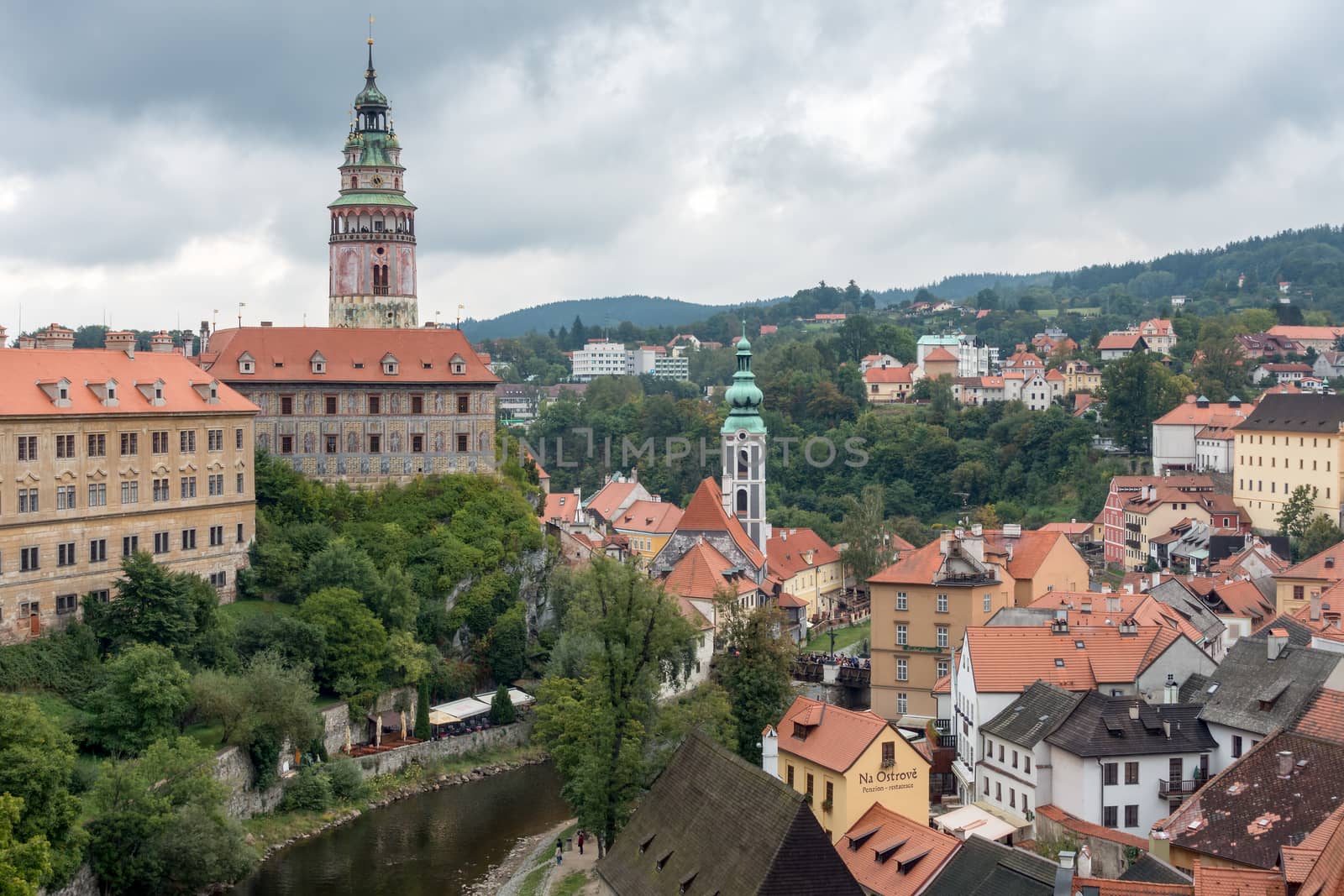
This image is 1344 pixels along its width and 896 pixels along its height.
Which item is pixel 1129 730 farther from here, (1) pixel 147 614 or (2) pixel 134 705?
(1) pixel 147 614

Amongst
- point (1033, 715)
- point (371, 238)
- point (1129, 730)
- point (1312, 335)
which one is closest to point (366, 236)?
point (371, 238)

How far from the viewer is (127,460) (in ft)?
177

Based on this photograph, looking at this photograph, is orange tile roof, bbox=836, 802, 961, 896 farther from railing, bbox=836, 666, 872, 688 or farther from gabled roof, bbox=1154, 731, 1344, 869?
railing, bbox=836, 666, 872, 688

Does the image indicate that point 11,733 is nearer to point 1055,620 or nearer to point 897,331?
point 1055,620

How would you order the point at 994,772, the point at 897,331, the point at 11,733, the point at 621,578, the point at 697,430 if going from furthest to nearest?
the point at 897,331 → the point at 697,430 → the point at 621,578 → the point at 994,772 → the point at 11,733

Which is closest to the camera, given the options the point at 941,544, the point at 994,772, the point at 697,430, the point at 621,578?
the point at 994,772

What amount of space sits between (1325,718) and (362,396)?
42.5m

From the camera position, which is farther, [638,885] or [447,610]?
[447,610]

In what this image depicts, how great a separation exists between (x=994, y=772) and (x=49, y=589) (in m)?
30.6

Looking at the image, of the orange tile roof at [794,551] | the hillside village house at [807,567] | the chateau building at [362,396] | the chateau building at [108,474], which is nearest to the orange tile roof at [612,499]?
the orange tile roof at [794,551]

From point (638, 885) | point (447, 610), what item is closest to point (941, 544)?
point (447, 610)

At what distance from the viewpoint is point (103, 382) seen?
176 feet

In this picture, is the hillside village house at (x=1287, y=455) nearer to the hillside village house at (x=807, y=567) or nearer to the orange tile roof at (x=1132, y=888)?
the hillside village house at (x=807, y=567)

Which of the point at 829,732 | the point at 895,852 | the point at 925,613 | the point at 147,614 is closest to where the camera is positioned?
the point at 895,852
